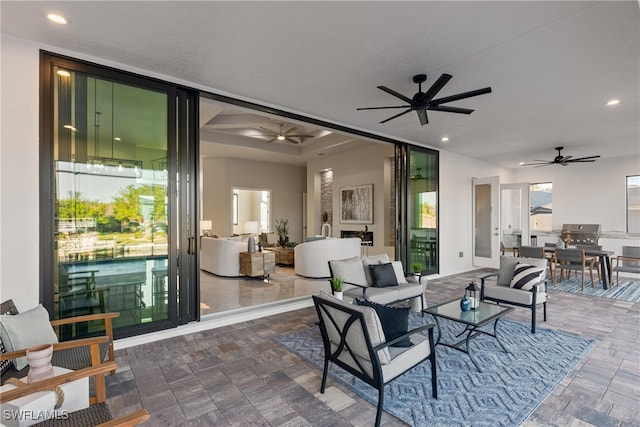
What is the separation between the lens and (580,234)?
27.3ft

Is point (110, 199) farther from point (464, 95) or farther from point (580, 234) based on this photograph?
point (580, 234)

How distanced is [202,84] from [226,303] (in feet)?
10.3

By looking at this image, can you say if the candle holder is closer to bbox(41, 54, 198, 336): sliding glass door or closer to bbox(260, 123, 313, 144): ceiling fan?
bbox(41, 54, 198, 336): sliding glass door

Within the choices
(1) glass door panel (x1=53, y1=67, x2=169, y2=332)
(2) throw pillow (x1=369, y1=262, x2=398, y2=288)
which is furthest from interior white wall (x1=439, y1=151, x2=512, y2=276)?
(1) glass door panel (x1=53, y1=67, x2=169, y2=332)

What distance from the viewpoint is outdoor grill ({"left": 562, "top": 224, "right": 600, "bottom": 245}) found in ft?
26.1

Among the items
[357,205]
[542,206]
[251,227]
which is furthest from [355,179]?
[542,206]

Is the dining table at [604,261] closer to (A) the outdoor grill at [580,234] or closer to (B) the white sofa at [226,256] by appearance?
(A) the outdoor grill at [580,234]

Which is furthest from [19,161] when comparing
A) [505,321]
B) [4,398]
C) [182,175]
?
[505,321]

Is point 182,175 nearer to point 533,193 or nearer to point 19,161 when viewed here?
point 19,161

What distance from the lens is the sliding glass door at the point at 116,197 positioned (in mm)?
3023

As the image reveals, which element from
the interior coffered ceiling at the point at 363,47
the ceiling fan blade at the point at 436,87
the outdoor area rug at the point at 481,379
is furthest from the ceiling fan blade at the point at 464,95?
the outdoor area rug at the point at 481,379

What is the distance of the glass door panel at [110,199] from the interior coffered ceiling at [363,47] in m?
0.44

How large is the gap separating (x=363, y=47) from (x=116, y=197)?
2992 mm

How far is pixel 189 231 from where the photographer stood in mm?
3787
